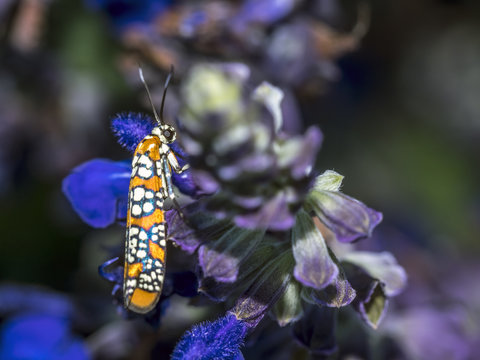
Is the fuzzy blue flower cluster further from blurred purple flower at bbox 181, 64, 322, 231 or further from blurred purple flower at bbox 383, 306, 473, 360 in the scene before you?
blurred purple flower at bbox 383, 306, 473, 360

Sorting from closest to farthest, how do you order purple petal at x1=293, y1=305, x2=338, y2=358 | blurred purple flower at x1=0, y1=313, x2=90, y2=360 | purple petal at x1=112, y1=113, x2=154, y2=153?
purple petal at x1=293, y1=305, x2=338, y2=358
purple petal at x1=112, y1=113, x2=154, y2=153
blurred purple flower at x1=0, y1=313, x2=90, y2=360

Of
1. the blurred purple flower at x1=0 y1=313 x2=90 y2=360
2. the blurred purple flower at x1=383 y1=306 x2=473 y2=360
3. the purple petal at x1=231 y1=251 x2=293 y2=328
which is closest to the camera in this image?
the purple petal at x1=231 y1=251 x2=293 y2=328

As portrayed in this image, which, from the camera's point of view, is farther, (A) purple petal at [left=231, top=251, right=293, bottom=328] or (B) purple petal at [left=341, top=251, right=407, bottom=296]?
(B) purple petal at [left=341, top=251, right=407, bottom=296]

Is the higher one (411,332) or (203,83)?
(203,83)

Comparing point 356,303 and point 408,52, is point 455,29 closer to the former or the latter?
point 408,52

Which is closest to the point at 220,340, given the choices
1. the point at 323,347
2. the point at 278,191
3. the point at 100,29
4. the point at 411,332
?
the point at 323,347

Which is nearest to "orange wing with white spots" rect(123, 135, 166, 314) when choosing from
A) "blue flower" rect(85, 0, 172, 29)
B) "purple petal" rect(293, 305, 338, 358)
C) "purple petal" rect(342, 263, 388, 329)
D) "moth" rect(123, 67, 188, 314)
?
"moth" rect(123, 67, 188, 314)
